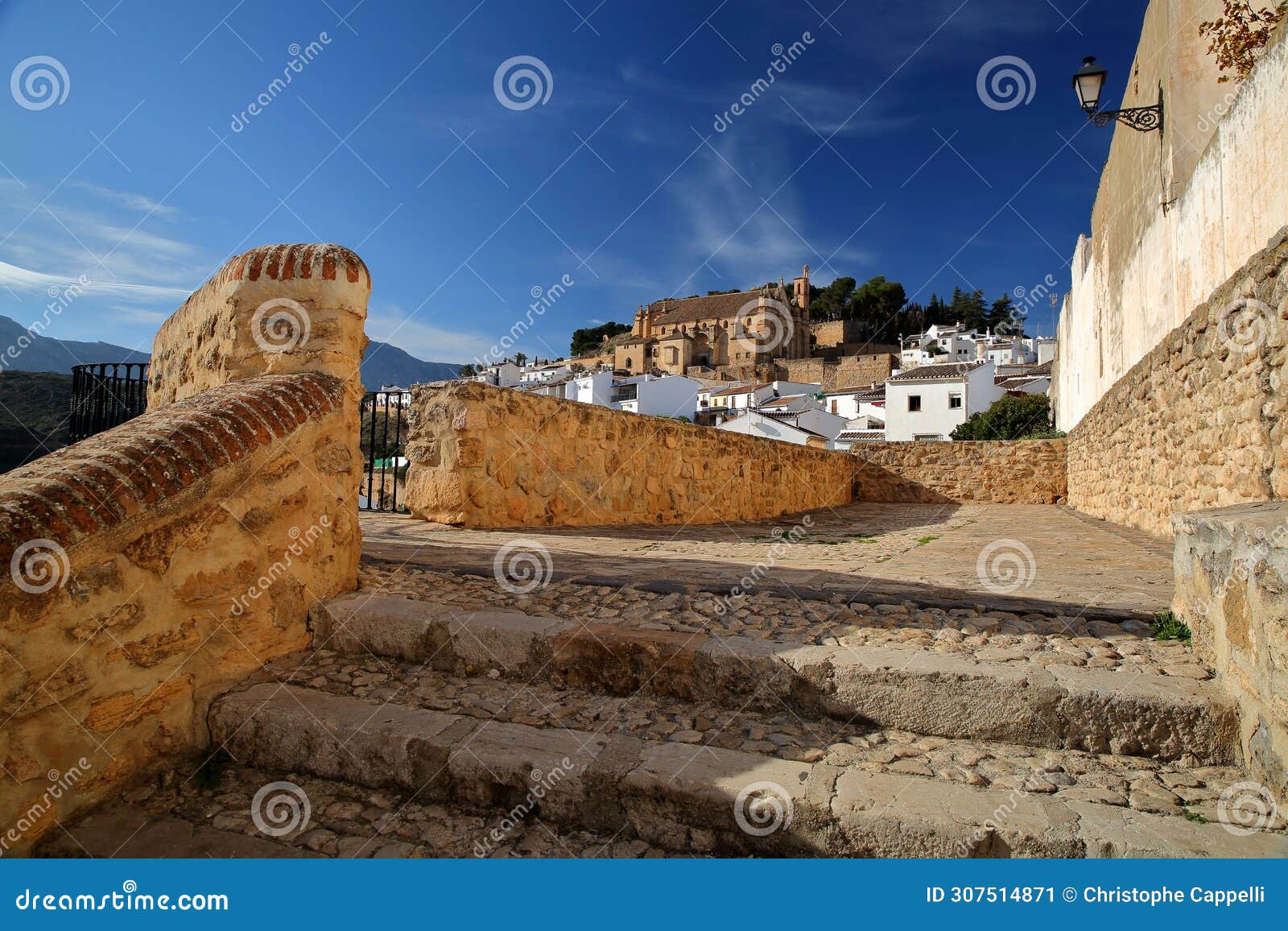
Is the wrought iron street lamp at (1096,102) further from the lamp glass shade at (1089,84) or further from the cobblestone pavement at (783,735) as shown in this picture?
the cobblestone pavement at (783,735)

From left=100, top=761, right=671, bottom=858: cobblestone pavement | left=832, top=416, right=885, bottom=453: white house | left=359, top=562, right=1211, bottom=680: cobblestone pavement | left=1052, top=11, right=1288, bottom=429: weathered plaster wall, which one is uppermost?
left=832, top=416, right=885, bottom=453: white house

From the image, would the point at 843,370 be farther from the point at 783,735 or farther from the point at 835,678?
the point at 783,735

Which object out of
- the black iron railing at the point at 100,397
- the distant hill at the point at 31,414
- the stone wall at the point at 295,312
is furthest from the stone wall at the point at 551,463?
the distant hill at the point at 31,414

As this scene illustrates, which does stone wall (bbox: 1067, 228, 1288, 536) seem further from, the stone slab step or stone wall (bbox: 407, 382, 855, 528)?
stone wall (bbox: 407, 382, 855, 528)

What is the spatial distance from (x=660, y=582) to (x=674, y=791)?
1.78 metres

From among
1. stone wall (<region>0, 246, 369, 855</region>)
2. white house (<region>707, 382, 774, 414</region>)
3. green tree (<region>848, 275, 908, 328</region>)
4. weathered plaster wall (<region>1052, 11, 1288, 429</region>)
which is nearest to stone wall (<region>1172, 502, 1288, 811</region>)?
weathered plaster wall (<region>1052, 11, 1288, 429</region>)

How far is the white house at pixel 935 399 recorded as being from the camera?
110 feet

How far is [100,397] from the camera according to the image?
7.62 meters

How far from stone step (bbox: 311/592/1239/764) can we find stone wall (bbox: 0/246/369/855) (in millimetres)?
428

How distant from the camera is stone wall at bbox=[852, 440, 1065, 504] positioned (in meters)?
15.4

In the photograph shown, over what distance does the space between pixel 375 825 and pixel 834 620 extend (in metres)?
1.91

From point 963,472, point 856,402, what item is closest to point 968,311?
point 856,402

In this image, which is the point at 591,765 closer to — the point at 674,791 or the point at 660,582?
the point at 674,791

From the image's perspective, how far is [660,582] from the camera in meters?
3.63
